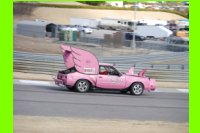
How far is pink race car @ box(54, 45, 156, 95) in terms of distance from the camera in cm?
1620

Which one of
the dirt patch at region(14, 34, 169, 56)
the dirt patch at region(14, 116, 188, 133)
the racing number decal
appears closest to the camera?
the dirt patch at region(14, 116, 188, 133)

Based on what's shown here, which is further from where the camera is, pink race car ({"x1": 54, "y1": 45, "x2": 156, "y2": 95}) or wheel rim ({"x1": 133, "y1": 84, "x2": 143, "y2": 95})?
wheel rim ({"x1": 133, "y1": 84, "x2": 143, "y2": 95})

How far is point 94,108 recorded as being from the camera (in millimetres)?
13039

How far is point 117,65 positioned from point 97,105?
4416 millimetres

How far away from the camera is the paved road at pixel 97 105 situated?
1191 centimetres

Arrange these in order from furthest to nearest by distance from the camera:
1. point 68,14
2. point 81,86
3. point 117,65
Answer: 1. point 68,14
2. point 117,65
3. point 81,86

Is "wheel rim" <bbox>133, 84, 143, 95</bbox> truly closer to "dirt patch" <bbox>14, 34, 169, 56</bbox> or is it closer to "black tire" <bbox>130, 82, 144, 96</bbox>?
"black tire" <bbox>130, 82, 144, 96</bbox>

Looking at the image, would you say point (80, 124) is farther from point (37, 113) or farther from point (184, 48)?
point (184, 48)

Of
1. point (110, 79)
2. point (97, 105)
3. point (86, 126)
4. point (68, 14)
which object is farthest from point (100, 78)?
point (86, 126)

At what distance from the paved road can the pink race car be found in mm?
370

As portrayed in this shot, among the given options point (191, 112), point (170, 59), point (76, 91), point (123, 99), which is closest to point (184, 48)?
point (170, 59)

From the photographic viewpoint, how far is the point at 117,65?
1778 cm

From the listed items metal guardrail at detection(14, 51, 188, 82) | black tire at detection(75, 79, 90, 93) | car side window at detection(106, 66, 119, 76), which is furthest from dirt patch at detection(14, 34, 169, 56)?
black tire at detection(75, 79, 90, 93)

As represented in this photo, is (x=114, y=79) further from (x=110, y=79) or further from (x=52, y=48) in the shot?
(x=52, y=48)
